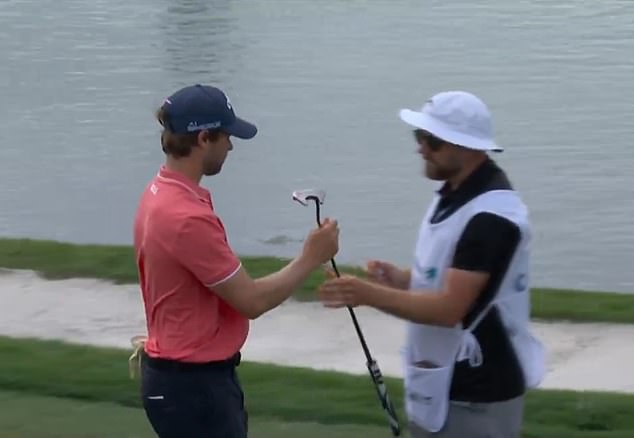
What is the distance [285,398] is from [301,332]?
5.42ft

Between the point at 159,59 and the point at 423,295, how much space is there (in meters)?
19.9

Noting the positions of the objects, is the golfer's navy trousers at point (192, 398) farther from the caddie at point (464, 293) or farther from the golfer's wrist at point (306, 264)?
the caddie at point (464, 293)

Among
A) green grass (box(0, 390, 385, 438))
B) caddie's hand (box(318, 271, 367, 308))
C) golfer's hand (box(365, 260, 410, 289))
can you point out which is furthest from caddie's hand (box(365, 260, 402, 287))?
green grass (box(0, 390, 385, 438))

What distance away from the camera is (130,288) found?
33.3 feet

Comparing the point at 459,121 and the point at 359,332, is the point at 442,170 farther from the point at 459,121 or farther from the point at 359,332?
the point at 359,332

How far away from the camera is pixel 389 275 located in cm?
460

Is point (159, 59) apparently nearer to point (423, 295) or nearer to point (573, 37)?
point (573, 37)

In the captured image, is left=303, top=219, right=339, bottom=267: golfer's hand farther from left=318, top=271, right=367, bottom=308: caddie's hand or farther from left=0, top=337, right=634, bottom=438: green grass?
left=0, top=337, right=634, bottom=438: green grass

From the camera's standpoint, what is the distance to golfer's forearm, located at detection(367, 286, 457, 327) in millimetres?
4152

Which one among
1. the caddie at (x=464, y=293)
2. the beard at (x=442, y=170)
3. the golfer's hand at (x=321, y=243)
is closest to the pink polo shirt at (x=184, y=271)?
the golfer's hand at (x=321, y=243)

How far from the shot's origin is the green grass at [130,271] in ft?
30.3

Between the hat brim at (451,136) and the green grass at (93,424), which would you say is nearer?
the hat brim at (451,136)

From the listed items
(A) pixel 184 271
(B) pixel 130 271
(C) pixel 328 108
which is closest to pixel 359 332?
(A) pixel 184 271

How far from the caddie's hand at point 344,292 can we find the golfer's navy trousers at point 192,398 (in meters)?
0.45
